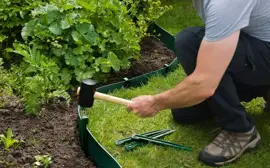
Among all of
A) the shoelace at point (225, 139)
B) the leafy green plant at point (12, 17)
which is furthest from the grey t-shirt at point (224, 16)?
the leafy green plant at point (12, 17)

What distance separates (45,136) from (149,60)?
159cm

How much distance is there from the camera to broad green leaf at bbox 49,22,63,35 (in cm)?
385

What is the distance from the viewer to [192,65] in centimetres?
318

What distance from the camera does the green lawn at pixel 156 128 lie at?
3283mm

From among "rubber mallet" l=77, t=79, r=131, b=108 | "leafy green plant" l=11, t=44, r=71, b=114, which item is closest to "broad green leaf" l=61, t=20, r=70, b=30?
"leafy green plant" l=11, t=44, r=71, b=114

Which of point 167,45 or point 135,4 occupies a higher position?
point 135,4

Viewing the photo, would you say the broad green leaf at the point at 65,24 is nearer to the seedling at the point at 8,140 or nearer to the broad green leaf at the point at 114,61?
the broad green leaf at the point at 114,61

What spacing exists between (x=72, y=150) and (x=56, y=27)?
3.54 feet

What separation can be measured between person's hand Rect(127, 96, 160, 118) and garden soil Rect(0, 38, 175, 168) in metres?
0.47

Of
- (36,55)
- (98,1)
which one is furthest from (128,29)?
(36,55)

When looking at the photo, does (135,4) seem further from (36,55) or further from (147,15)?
(36,55)

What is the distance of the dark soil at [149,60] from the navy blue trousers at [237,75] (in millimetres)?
1103

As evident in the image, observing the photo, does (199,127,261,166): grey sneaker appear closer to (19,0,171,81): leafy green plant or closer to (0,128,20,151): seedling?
(19,0,171,81): leafy green plant

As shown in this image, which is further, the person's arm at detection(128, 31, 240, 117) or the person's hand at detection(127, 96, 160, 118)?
the person's hand at detection(127, 96, 160, 118)
